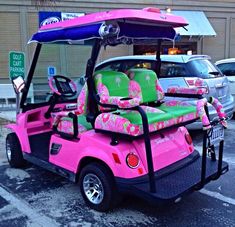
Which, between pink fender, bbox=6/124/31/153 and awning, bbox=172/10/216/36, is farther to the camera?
awning, bbox=172/10/216/36

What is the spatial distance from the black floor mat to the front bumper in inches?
57.3

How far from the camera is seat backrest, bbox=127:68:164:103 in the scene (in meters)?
4.12

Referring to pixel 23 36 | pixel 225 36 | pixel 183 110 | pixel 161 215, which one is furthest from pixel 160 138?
pixel 225 36

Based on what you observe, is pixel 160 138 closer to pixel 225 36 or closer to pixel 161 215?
pixel 161 215

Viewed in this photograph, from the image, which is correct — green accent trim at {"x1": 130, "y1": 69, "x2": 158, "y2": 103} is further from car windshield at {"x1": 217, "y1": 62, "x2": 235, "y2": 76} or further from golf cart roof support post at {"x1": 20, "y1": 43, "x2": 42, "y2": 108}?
car windshield at {"x1": 217, "y1": 62, "x2": 235, "y2": 76}

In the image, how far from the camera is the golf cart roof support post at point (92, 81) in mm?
3443

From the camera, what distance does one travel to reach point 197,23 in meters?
15.7

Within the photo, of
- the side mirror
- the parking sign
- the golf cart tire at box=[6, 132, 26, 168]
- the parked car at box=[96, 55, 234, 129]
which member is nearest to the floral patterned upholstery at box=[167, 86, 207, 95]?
the parked car at box=[96, 55, 234, 129]

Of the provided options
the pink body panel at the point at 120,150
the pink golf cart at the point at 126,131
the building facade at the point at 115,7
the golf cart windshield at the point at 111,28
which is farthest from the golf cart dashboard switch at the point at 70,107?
the building facade at the point at 115,7

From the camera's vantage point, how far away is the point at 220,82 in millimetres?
6195

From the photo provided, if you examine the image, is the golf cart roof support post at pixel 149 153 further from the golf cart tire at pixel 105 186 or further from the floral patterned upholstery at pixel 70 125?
the floral patterned upholstery at pixel 70 125

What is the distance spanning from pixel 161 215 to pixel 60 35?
85.3 inches

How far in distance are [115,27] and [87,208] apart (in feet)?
6.16

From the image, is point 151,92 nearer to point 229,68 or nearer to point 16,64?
point 16,64
